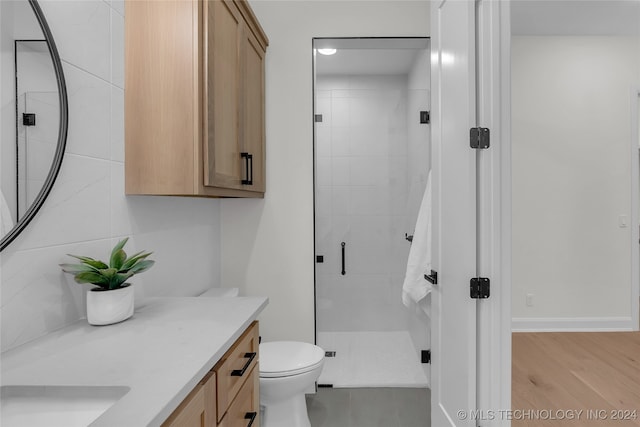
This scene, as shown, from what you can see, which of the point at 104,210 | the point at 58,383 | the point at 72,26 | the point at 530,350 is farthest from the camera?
the point at 530,350

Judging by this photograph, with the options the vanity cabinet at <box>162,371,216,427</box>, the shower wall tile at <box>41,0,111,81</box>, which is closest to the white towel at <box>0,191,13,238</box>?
the shower wall tile at <box>41,0,111,81</box>

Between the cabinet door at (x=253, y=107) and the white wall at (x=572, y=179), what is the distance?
1820 millimetres

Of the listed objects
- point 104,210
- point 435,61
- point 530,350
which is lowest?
point 530,350

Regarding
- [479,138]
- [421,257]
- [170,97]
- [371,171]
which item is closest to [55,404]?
[170,97]

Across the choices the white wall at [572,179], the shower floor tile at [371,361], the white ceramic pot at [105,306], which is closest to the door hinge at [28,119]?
the white ceramic pot at [105,306]

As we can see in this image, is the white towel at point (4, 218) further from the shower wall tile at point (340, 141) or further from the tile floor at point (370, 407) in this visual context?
the shower wall tile at point (340, 141)

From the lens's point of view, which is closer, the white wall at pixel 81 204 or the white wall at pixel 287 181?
the white wall at pixel 81 204

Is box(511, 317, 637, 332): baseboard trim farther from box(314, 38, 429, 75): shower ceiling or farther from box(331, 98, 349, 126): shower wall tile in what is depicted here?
box(314, 38, 429, 75): shower ceiling

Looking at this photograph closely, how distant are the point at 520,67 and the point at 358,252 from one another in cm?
182

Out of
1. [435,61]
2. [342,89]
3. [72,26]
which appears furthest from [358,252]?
[72,26]

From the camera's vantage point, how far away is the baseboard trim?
263 centimetres

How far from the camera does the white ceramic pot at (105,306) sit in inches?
42.9

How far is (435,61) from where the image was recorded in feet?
5.99

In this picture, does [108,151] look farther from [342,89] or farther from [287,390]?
[342,89]
